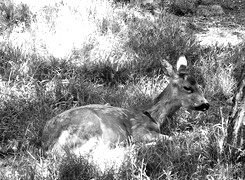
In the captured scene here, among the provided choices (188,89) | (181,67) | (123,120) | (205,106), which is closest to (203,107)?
(205,106)

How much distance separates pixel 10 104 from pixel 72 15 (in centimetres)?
273

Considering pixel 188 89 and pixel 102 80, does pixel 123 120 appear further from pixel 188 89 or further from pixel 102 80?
pixel 102 80

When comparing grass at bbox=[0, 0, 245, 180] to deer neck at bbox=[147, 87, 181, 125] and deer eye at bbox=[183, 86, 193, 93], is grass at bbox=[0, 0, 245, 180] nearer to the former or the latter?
deer neck at bbox=[147, 87, 181, 125]

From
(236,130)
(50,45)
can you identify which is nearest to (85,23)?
(50,45)

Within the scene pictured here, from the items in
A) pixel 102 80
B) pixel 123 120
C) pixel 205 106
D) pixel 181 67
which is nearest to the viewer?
pixel 123 120

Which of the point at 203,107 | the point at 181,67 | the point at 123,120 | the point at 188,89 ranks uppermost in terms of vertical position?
the point at 181,67

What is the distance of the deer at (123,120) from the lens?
4.69 meters

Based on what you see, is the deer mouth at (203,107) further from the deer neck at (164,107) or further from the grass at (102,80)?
the deer neck at (164,107)

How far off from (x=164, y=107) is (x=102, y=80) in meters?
1.13

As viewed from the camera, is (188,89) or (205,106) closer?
(205,106)

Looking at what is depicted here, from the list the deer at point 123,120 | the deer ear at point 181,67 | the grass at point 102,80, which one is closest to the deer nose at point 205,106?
the deer at point 123,120

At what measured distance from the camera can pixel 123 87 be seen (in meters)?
6.24

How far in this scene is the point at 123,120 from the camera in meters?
5.32

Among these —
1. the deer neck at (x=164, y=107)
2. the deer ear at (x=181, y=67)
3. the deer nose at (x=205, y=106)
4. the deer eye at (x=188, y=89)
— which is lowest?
the deer neck at (x=164, y=107)
